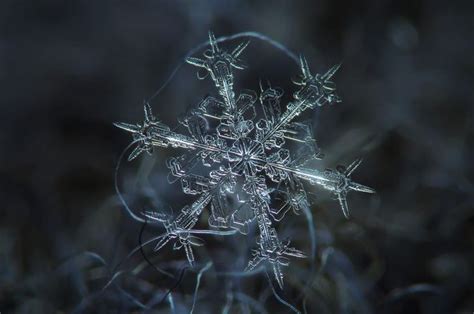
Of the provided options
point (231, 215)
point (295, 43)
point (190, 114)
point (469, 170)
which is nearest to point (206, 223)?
point (231, 215)

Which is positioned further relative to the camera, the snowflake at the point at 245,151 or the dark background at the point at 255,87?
the dark background at the point at 255,87

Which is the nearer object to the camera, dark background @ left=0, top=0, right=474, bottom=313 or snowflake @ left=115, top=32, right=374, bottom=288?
snowflake @ left=115, top=32, right=374, bottom=288

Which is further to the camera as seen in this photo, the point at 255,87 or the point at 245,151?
Result: the point at 255,87

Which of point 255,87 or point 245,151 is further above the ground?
point 255,87
